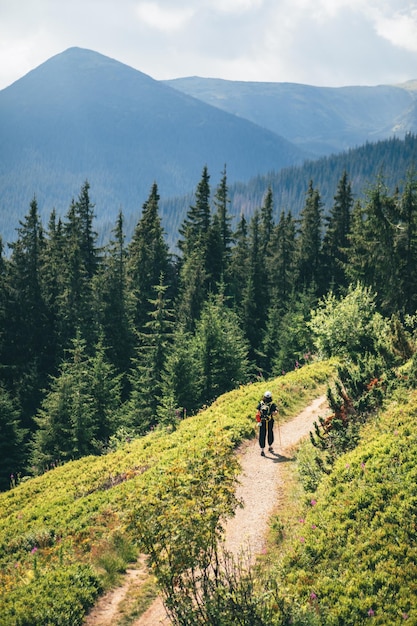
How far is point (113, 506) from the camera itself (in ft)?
49.0

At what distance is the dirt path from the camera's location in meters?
10.4

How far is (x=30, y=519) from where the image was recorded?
1617 cm

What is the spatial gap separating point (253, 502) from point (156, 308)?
4273 cm

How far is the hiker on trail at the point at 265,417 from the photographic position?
16938 mm

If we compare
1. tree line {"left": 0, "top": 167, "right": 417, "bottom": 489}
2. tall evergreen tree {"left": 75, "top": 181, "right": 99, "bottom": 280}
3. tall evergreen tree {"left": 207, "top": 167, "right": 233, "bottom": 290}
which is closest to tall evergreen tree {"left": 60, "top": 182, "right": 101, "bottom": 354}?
tall evergreen tree {"left": 75, "top": 181, "right": 99, "bottom": 280}

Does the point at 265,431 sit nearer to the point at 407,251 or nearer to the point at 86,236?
the point at 407,251

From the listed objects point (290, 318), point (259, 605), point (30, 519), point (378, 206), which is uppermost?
point (378, 206)

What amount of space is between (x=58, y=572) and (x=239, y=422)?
9.75 metres

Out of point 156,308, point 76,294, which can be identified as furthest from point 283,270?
point 76,294

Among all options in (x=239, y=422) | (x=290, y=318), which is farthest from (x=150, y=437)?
(x=290, y=318)

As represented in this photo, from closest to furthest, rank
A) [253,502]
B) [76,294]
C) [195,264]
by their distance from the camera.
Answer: [253,502]
[76,294]
[195,264]

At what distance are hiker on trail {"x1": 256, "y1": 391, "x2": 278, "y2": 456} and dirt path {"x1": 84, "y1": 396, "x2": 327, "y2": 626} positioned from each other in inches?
22.2

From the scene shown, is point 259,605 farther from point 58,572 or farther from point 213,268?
point 213,268

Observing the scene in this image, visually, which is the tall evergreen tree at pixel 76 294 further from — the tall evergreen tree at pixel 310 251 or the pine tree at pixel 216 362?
the tall evergreen tree at pixel 310 251
